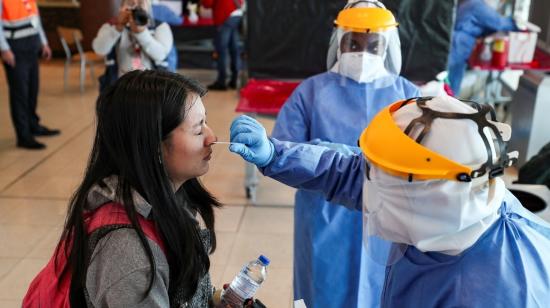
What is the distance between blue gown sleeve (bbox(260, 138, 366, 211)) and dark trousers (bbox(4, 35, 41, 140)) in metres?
3.75

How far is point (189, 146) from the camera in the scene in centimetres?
129

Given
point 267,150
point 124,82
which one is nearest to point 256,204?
point 267,150

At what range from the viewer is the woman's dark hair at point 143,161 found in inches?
46.3

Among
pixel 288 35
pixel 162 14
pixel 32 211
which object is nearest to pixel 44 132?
pixel 162 14

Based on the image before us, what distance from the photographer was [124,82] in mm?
1217

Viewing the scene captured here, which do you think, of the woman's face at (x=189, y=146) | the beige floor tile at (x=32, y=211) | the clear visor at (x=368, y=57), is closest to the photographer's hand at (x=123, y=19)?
the beige floor tile at (x=32, y=211)

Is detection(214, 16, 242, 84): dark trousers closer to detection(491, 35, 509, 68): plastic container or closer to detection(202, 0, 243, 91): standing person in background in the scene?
detection(202, 0, 243, 91): standing person in background

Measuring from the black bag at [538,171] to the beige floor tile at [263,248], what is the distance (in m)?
1.34

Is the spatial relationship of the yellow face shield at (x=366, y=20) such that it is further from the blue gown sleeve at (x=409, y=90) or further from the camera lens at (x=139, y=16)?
the camera lens at (x=139, y=16)

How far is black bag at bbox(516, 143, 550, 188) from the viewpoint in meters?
2.71

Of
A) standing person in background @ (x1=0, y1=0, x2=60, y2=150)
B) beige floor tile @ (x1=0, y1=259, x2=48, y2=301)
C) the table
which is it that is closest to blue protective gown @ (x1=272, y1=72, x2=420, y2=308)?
beige floor tile @ (x1=0, y1=259, x2=48, y2=301)

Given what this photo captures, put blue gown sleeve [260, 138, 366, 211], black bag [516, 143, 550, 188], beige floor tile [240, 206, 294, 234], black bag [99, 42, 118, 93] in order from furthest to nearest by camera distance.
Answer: black bag [99, 42, 118, 93], beige floor tile [240, 206, 294, 234], black bag [516, 143, 550, 188], blue gown sleeve [260, 138, 366, 211]

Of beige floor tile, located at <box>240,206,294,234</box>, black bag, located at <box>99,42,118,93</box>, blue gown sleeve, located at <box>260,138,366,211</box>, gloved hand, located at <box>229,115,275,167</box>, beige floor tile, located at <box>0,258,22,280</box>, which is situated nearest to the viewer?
gloved hand, located at <box>229,115,275,167</box>

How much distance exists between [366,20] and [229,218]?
1.92 meters
